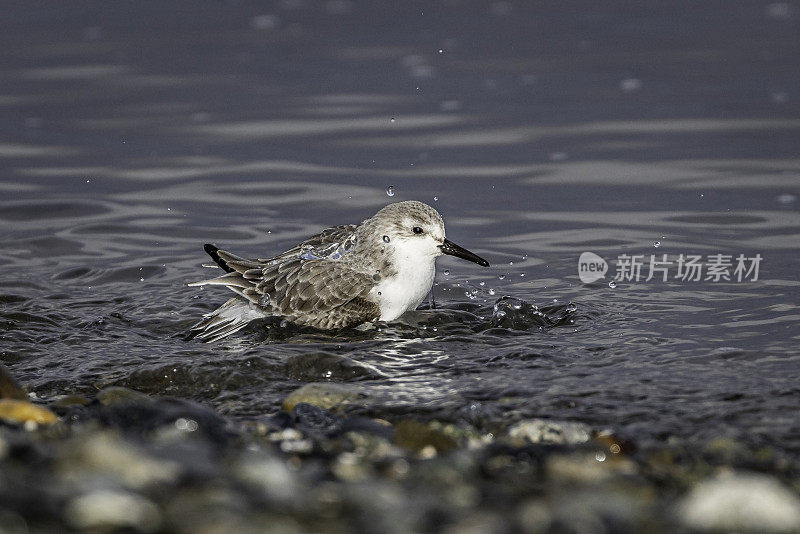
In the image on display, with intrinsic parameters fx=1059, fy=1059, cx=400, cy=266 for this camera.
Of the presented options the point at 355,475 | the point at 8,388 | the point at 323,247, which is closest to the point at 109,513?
the point at 355,475

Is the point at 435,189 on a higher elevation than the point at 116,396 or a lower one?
higher

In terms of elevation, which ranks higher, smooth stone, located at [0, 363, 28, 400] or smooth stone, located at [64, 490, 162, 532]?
smooth stone, located at [64, 490, 162, 532]

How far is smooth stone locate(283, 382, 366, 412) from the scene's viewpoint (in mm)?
6113

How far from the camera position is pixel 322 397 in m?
6.16

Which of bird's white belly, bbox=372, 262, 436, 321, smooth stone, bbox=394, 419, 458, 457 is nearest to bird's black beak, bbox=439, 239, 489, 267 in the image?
bird's white belly, bbox=372, 262, 436, 321

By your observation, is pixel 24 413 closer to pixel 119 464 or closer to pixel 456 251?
pixel 119 464

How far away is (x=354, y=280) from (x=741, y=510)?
4.39 metres

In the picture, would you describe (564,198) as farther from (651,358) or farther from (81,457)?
(81,457)

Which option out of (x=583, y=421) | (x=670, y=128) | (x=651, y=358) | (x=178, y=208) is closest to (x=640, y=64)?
(x=670, y=128)

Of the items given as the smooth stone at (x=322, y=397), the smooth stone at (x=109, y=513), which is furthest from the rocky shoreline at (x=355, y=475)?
the smooth stone at (x=322, y=397)

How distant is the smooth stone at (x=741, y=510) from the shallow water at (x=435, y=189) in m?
1.50

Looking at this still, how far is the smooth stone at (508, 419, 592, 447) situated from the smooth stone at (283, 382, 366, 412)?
1089 millimetres

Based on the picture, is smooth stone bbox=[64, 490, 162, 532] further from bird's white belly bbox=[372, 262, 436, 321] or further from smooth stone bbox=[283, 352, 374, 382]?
bird's white belly bbox=[372, 262, 436, 321]

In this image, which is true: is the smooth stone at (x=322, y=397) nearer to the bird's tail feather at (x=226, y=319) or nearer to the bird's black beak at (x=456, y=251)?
the bird's tail feather at (x=226, y=319)
